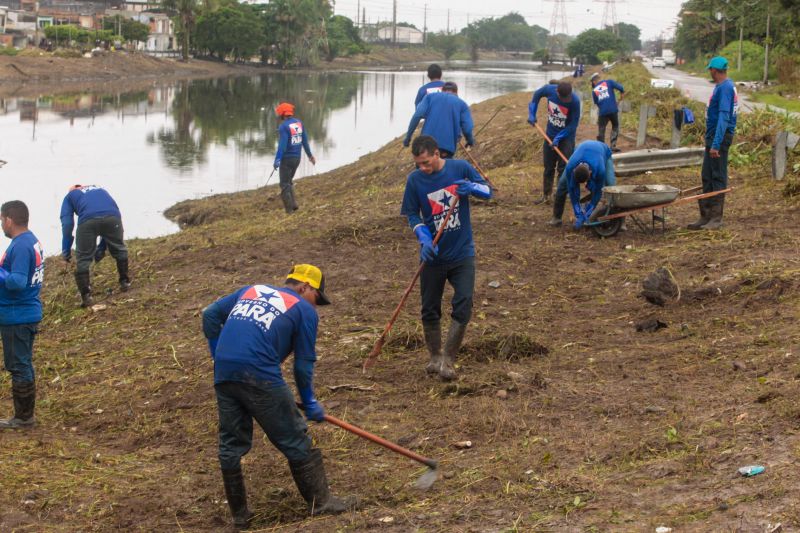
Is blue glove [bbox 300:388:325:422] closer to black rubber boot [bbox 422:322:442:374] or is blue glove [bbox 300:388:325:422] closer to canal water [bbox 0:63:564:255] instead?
black rubber boot [bbox 422:322:442:374]

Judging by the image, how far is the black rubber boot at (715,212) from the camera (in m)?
11.8

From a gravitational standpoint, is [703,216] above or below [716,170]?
below

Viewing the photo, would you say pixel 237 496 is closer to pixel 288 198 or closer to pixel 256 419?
pixel 256 419

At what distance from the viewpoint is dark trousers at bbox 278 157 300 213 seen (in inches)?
621

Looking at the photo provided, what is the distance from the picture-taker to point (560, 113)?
1377 cm

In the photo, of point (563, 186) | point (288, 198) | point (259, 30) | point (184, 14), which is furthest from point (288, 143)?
point (259, 30)

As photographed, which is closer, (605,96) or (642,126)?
(605,96)

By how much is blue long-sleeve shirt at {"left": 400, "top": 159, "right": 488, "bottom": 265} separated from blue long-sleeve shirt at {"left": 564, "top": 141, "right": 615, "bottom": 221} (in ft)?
15.0

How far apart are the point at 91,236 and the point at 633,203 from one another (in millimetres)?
6444

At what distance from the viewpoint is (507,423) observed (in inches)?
267

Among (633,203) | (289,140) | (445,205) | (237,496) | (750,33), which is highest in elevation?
(750,33)

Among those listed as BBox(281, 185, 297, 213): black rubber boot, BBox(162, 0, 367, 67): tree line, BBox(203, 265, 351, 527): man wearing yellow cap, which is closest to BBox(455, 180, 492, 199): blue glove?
BBox(203, 265, 351, 527): man wearing yellow cap

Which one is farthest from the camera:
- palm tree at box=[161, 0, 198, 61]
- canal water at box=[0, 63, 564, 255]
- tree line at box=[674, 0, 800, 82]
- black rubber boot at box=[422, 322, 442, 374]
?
palm tree at box=[161, 0, 198, 61]

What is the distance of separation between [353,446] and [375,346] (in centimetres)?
170
